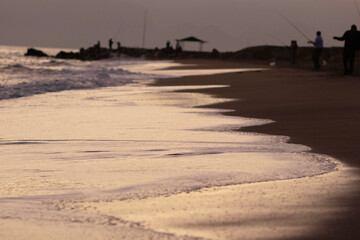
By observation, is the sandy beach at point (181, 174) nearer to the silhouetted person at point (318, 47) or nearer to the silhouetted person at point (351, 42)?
the silhouetted person at point (351, 42)

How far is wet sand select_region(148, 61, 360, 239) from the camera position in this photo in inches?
134

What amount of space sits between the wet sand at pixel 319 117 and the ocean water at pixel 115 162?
290 mm

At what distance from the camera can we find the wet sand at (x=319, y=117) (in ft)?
11.1

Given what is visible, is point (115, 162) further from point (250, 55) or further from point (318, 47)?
point (250, 55)

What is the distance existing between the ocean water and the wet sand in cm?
29

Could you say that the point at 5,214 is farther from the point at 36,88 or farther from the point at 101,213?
the point at 36,88

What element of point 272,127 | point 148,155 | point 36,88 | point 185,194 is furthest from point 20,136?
point 36,88

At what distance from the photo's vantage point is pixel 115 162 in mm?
5219

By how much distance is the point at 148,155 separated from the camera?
5.57 metres

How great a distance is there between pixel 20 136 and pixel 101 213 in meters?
3.61

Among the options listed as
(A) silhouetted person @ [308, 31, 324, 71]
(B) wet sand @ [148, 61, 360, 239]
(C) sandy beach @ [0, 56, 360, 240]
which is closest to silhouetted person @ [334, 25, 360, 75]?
(B) wet sand @ [148, 61, 360, 239]

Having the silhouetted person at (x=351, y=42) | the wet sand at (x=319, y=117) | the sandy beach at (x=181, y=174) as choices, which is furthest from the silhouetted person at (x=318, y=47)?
the sandy beach at (x=181, y=174)

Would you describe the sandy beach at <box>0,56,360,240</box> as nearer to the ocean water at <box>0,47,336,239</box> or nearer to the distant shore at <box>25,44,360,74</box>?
the ocean water at <box>0,47,336,239</box>

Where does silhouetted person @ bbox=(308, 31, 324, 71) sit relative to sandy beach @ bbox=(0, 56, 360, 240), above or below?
above
